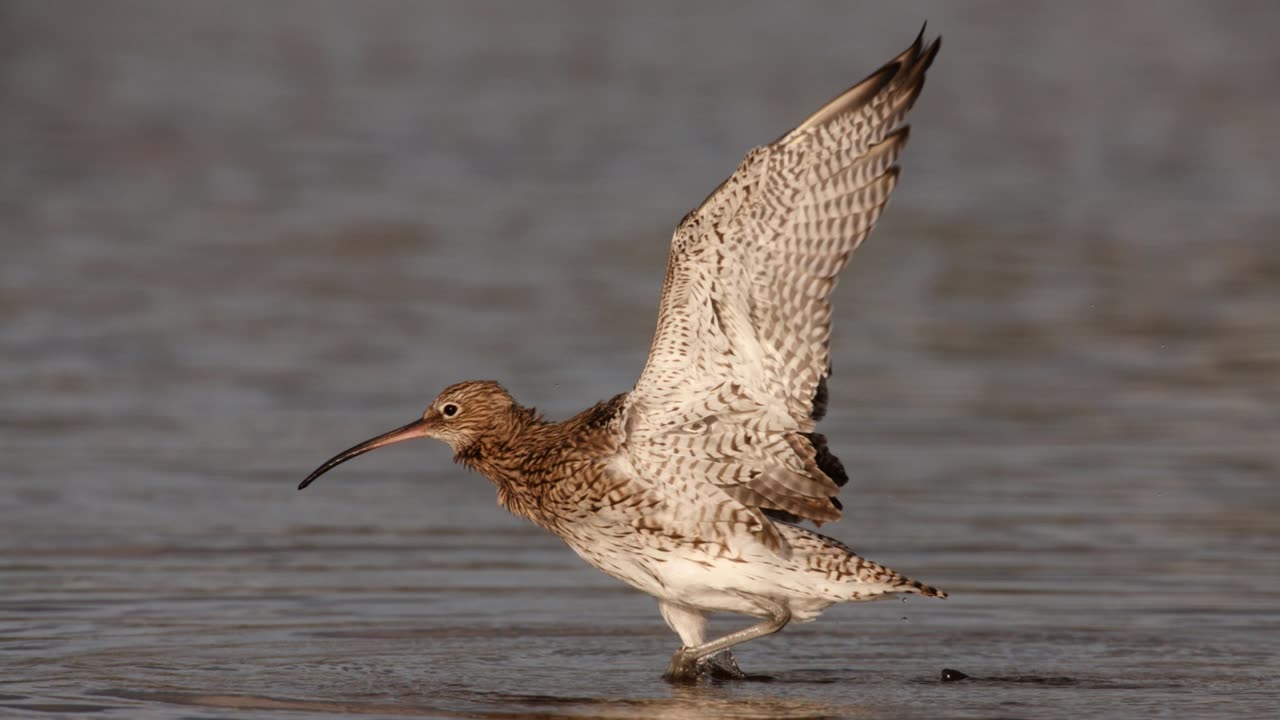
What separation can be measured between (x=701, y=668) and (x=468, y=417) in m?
1.45

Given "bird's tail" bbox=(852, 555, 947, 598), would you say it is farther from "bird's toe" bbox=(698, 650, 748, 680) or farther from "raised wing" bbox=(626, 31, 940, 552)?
"bird's toe" bbox=(698, 650, 748, 680)

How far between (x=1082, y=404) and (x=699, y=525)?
229 inches

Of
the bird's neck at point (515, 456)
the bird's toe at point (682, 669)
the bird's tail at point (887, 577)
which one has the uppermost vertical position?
the bird's neck at point (515, 456)

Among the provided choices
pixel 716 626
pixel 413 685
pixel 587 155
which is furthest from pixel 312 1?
pixel 413 685

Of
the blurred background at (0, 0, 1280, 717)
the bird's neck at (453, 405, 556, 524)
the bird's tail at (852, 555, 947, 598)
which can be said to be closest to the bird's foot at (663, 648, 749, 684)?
the blurred background at (0, 0, 1280, 717)

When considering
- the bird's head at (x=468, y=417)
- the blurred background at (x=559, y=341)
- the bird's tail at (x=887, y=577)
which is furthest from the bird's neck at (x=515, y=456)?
the bird's tail at (x=887, y=577)

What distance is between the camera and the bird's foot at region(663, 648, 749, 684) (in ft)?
28.8

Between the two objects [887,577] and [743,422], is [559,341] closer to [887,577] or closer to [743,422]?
[743,422]

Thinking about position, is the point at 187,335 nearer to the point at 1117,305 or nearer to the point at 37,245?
the point at 37,245

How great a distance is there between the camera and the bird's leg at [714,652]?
8781 millimetres

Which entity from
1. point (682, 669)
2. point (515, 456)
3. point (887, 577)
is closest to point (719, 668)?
point (682, 669)

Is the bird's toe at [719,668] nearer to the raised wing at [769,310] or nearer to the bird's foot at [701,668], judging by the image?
the bird's foot at [701,668]

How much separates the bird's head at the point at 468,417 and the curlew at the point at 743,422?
28 cm

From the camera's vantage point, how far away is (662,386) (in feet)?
28.1
